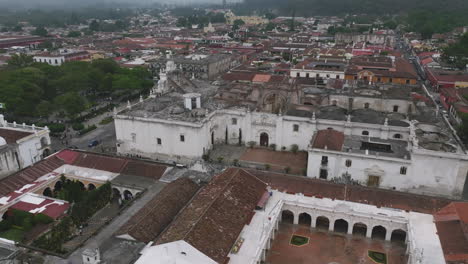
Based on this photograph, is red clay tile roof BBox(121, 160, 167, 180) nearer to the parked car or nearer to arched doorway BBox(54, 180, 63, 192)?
arched doorway BBox(54, 180, 63, 192)

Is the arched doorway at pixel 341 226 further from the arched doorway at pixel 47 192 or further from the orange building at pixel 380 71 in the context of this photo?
the orange building at pixel 380 71

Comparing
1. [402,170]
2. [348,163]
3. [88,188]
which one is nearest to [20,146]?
[88,188]

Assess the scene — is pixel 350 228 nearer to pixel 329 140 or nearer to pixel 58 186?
pixel 329 140

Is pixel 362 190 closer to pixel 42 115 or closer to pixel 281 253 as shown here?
pixel 281 253

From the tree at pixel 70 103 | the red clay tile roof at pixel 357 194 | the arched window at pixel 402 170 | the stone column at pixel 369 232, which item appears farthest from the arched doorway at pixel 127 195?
the arched window at pixel 402 170

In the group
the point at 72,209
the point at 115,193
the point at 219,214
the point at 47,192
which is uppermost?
the point at 219,214

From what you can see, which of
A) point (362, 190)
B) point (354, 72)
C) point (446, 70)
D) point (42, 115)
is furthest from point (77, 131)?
point (446, 70)
